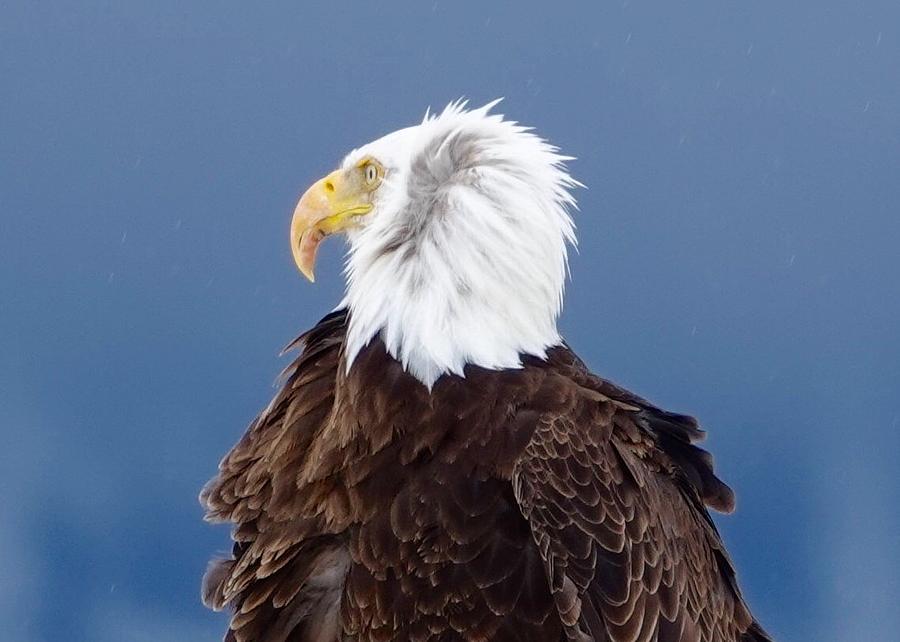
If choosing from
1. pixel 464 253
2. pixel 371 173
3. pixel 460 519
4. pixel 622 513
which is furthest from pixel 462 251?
pixel 622 513

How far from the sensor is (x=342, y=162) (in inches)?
196

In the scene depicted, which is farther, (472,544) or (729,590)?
(729,590)

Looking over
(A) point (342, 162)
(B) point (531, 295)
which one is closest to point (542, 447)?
(B) point (531, 295)

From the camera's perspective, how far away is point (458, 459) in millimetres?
4125

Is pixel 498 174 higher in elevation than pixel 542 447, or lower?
higher

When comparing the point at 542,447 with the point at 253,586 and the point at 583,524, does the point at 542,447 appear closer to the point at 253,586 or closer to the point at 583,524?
the point at 583,524

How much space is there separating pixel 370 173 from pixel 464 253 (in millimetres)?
732

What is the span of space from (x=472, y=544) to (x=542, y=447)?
0.41m

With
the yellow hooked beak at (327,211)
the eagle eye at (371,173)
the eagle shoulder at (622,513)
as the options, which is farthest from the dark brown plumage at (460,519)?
the eagle eye at (371,173)

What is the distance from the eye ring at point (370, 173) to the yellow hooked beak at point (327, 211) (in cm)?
2

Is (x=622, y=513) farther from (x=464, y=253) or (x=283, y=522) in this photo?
(x=283, y=522)

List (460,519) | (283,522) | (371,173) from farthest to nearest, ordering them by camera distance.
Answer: (371,173) < (283,522) < (460,519)

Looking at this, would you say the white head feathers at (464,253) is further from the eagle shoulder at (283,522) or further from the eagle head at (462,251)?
the eagle shoulder at (283,522)

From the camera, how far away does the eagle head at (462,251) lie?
14.1 feet
